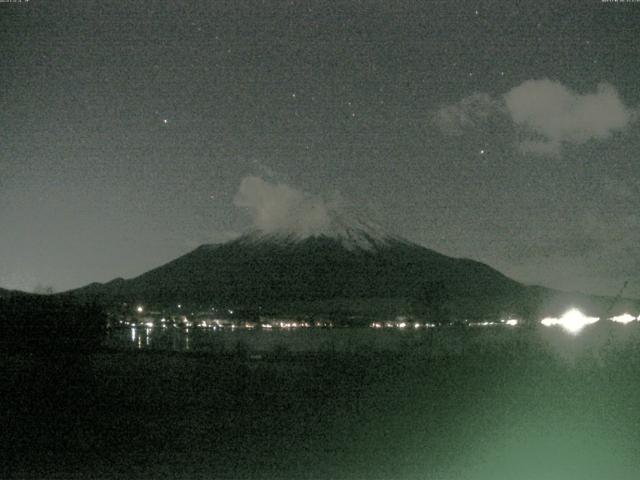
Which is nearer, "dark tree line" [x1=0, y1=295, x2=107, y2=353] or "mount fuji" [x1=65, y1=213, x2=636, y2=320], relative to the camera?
"dark tree line" [x1=0, y1=295, x2=107, y2=353]

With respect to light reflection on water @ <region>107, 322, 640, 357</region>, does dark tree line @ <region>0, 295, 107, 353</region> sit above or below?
above

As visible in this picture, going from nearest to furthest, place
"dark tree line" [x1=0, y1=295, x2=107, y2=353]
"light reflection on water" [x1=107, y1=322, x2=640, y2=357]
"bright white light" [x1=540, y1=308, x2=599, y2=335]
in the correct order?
1. "light reflection on water" [x1=107, y1=322, x2=640, y2=357]
2. "dark tree line" [x1=0, y1=295, x2=107, y2=353]
3. "bright white light" [x1=540, y1=308, x2=599, y2=335]

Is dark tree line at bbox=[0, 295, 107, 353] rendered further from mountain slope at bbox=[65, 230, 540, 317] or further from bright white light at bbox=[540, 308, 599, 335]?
mountain slope at bbox=[65, 230, 540, 317]

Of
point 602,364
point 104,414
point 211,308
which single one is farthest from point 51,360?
point 211,308

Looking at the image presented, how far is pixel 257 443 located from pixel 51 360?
46.4 ft

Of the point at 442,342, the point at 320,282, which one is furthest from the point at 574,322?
the point at 320,282

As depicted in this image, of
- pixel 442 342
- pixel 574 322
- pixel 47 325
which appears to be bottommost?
pixel 442 342

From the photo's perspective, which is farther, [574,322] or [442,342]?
[574,322]

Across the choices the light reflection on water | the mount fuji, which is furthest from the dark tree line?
the mount fuji

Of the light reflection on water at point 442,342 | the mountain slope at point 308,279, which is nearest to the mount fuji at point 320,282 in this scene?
the mountain slope at point 308,279

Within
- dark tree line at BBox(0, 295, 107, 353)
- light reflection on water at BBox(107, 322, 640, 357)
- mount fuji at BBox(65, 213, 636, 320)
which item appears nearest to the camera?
light reflection on water at BBox(107, 322, 640, 357)

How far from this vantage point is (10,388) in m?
19.0

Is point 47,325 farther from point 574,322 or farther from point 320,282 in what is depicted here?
point 320,282

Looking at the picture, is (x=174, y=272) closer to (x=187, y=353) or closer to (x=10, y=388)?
(x=187, y=353)
